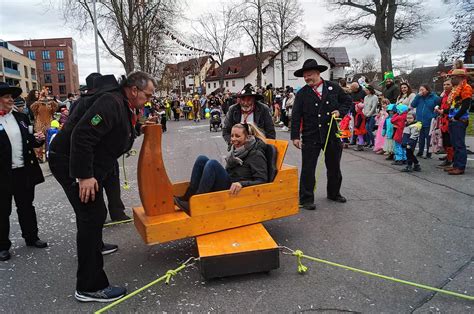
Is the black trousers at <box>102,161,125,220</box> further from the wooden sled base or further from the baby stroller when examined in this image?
the baby stroller

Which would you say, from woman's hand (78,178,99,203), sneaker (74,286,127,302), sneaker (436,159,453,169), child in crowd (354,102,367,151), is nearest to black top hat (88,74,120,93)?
woman's hand (78,178,99,203)

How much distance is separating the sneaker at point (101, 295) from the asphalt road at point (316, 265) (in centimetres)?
5

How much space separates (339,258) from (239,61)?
70.8 metres

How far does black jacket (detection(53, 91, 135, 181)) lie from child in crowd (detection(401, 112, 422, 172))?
6.46 metres

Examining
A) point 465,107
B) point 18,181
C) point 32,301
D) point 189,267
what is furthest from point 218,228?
point 465,107

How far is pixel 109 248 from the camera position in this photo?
4.30m

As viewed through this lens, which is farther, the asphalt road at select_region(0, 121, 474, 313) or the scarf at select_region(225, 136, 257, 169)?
the scarf at select_region(225, 136, 257, 169)

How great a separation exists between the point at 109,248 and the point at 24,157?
145cm

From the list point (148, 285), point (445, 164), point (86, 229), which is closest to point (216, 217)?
point (148, 285)

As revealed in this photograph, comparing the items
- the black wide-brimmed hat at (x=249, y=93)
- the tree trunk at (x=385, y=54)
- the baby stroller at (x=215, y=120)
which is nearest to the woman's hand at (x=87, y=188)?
the black wide-brimmed hat at (x=249, y=93)

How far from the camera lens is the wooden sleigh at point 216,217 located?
11.2 ft

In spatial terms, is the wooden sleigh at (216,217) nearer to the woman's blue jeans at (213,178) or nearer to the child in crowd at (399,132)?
the woman's blue jeans at (213,178)

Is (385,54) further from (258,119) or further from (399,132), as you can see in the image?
(258,119)

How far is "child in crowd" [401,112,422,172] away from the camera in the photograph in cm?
777
